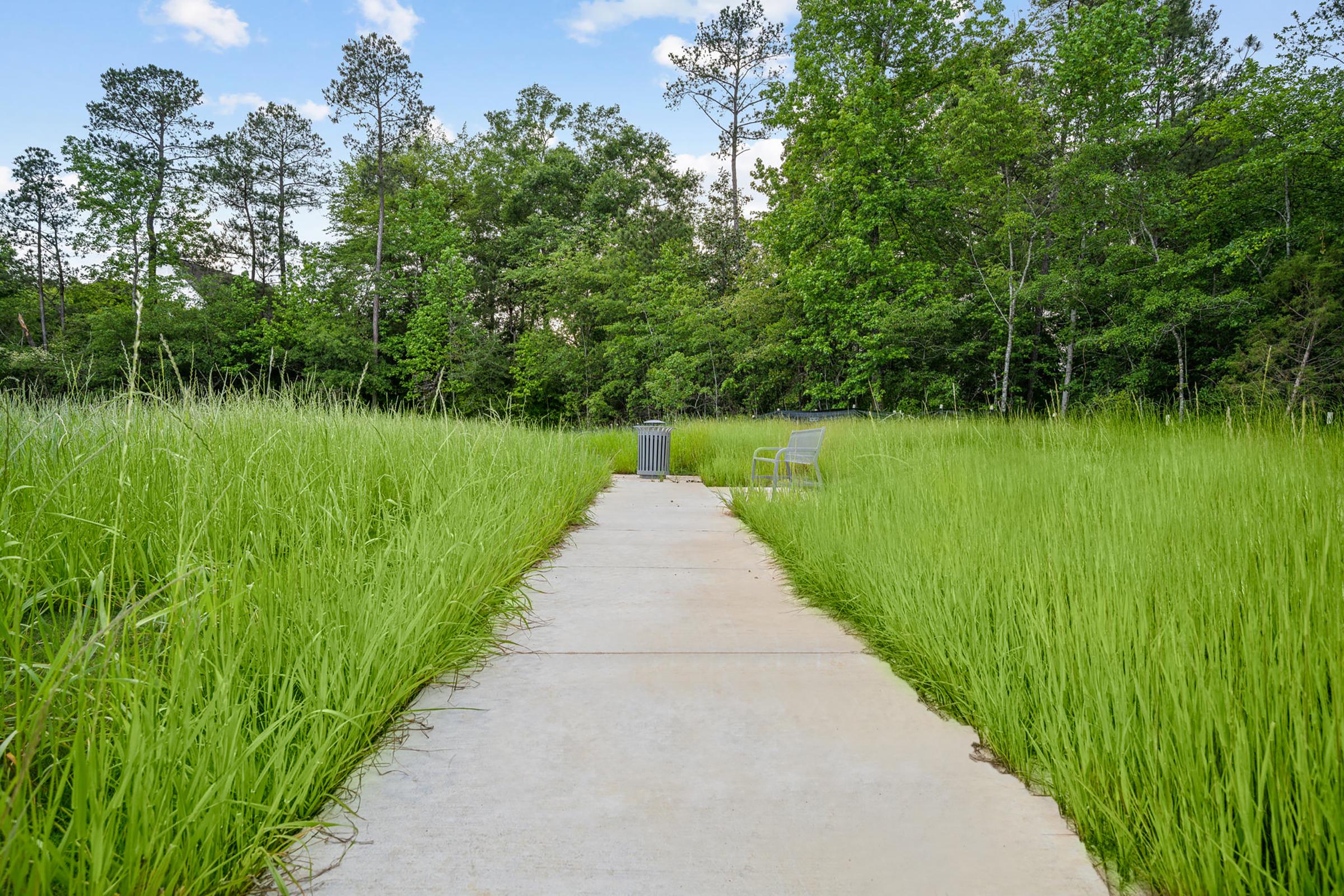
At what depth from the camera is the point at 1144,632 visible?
1647 millimetres

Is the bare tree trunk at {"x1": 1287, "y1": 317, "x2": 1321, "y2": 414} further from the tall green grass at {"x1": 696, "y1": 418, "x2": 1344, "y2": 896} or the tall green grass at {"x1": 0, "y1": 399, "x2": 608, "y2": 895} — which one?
the tall green grass at {"x1": 0, "y1": 399, "x2": 608, "y2": 895}

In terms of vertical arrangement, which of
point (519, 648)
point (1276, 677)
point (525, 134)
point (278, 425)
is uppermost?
point (525, 134)

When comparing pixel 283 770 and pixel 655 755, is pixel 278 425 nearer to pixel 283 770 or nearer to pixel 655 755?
pixel 283 770

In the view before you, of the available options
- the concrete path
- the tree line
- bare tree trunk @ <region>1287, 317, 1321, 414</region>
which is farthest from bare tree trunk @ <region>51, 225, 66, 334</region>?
bare tree trunk @ <region>1287, 317, 1321, 414</region>

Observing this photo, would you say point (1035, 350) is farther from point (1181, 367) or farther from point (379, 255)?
point (379, 255)

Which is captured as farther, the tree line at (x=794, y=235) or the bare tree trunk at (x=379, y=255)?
the bare tree trunk at (x=379, y=255)

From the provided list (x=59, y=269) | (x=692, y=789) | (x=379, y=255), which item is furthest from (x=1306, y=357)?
(x=59, y=269)

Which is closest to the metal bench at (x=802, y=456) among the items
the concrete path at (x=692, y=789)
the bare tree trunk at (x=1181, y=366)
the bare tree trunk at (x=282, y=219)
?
the concrete path at (x=692, y=789)

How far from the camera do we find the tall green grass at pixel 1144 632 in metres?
1.16

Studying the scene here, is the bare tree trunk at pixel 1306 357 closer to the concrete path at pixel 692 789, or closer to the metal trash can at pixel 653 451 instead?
the metal trash can at pixel 653 451

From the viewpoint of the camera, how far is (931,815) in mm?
1477

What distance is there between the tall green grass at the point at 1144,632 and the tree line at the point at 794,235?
5803 millimetres

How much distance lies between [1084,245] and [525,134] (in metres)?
25.1

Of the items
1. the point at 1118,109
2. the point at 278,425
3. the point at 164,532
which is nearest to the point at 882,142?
the point at 1118,109
